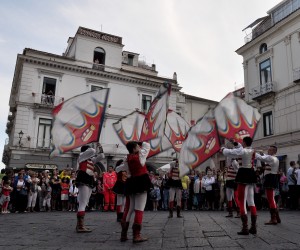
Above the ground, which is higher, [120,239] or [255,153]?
[255,153]

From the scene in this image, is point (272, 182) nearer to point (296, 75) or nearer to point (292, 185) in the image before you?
point (292, 185)

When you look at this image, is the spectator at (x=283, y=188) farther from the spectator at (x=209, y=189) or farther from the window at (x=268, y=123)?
the window at (x=268, y=123)

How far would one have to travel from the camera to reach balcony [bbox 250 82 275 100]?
24.5m

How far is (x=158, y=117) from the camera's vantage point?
9.55 m

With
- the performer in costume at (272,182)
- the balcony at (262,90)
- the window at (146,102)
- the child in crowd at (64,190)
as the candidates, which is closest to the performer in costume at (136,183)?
the performer in costume at (272,182)

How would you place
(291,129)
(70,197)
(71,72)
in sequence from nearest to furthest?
1. (70,197)
2. (291,129)
3. (71,72)

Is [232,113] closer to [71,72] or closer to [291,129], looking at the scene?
[291,129]

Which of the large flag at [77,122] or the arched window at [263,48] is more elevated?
the arched window at [263,48]

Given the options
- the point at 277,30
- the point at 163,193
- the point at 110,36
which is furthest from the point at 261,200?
the point at 110,36

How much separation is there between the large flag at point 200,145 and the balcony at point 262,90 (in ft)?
55.0

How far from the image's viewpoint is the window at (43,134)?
26.6 meters

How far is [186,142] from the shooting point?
9305 millimetres

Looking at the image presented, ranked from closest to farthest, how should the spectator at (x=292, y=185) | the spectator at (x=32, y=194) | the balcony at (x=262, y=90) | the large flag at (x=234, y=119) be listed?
the large flag at (x=234, y=119)
the spectator at (x=32, y=194)
the spectator at (x=292, y=185)
the balcony at (x=262, y=90)

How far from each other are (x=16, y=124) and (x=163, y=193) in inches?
604
